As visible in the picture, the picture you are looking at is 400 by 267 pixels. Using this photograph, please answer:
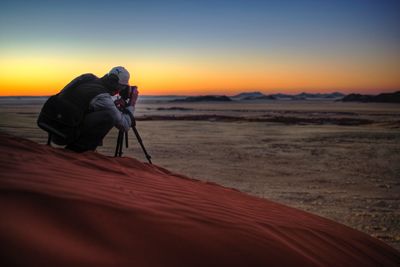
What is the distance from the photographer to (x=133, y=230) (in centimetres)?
171

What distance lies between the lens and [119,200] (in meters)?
2.06

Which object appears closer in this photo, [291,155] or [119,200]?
[119,200]

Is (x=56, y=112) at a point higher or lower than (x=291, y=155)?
higher

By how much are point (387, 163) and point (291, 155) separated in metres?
2.59

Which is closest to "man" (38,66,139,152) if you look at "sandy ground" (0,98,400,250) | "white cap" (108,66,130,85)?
"white cap" (108,66,130,85)

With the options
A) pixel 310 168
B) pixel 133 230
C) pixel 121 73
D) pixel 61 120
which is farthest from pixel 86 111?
pixel 310 168

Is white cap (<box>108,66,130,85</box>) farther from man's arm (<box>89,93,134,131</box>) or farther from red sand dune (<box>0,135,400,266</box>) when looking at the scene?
red sand dune (<box>0,135,400,266</box>)

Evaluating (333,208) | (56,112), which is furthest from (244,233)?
(333,208)

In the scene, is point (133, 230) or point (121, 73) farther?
point (121, 73)

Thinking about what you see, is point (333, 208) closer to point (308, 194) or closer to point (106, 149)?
point (308, 194)

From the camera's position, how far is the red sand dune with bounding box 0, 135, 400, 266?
4.53ft

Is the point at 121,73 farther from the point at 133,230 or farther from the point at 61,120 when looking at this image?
the point at 133,230

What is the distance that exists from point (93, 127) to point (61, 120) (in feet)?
1.50

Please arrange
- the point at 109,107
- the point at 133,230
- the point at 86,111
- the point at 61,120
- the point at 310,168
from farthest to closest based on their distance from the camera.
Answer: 1. the point at 310,168
2. the point at 109,107
3. the point at 86,111
4. the point at 61,120
5. the point at 133,230
